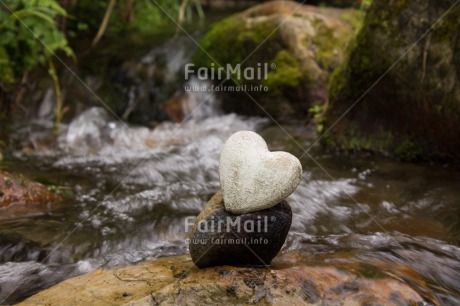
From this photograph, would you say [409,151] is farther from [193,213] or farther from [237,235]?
[237,235]

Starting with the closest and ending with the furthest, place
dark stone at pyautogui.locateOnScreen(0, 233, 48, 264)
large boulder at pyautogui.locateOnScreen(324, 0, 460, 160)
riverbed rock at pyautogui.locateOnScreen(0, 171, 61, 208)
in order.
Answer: dark stone at pyautogui.locateOnScreen(0, 233, 48, 264) < riverbed rock at pyautogui.locateOnScreen(0, 171, 61, 208) < large boulder at pyautogui.locateOnScreen(324, 0, 460, 160)

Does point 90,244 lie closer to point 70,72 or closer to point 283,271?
point 283,271

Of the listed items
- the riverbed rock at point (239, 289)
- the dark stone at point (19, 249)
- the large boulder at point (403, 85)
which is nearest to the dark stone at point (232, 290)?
the riverbed rock at point (239, 289)

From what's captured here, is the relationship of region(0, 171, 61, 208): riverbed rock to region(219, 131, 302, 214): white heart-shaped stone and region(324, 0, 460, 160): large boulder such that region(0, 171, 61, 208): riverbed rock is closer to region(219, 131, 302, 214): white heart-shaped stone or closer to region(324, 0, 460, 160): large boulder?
region(219, 131, 302, 214): white heart-shaped stone

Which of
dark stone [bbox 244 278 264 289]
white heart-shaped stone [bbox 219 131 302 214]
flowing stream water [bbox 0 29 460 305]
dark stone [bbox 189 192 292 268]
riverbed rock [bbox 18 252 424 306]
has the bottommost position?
flowing stream water [bbox 0 29 460 305]

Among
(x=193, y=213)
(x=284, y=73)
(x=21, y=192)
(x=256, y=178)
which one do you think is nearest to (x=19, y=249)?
(x=21, y=192)

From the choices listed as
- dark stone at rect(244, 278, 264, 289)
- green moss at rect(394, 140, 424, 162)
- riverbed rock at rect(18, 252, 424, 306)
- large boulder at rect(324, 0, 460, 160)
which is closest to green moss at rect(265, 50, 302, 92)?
large boulder at rect(324, 0, 460, 160)
